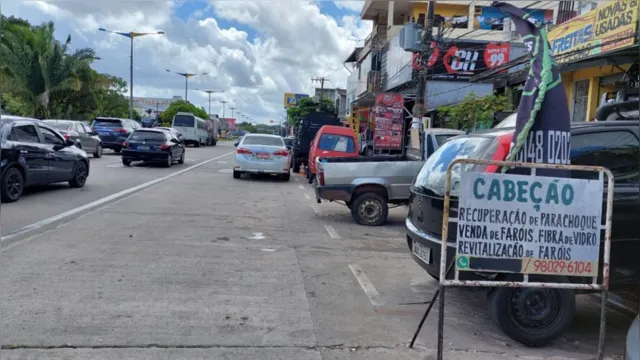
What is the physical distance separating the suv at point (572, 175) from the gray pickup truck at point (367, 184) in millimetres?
4188

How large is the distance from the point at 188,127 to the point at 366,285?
128 feet

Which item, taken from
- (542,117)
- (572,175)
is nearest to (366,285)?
(572,175)

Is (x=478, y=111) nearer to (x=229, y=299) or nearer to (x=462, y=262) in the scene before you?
(x=229, y=299)

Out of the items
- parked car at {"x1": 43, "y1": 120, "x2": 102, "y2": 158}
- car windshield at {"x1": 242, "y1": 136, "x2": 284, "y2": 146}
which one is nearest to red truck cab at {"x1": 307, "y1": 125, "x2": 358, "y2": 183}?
car windshield at {"x1": 242, "y1": 136, "x2": 284, "y2": 146}

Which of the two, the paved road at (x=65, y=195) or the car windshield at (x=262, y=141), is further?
the car windshield at (x=262, y=141)

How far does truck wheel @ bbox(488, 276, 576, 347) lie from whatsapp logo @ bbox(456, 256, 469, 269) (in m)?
0.64

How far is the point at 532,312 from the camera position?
4641 millimetres

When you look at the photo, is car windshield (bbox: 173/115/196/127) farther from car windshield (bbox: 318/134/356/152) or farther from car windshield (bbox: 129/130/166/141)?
car windshield (bbox: 318/134/356/152)

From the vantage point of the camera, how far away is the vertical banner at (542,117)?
4.55 meters

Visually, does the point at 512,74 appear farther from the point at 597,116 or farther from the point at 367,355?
the point at 367,355

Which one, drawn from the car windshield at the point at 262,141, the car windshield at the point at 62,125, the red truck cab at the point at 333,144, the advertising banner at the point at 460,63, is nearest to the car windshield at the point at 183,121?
the car windshield at the point at 62,125

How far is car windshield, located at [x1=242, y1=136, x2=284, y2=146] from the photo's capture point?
1780cm

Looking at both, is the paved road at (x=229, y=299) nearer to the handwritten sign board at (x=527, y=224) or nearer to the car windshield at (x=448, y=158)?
the handwritten sign board at (x=527, y=224)

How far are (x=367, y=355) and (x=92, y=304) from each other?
2.54 m
